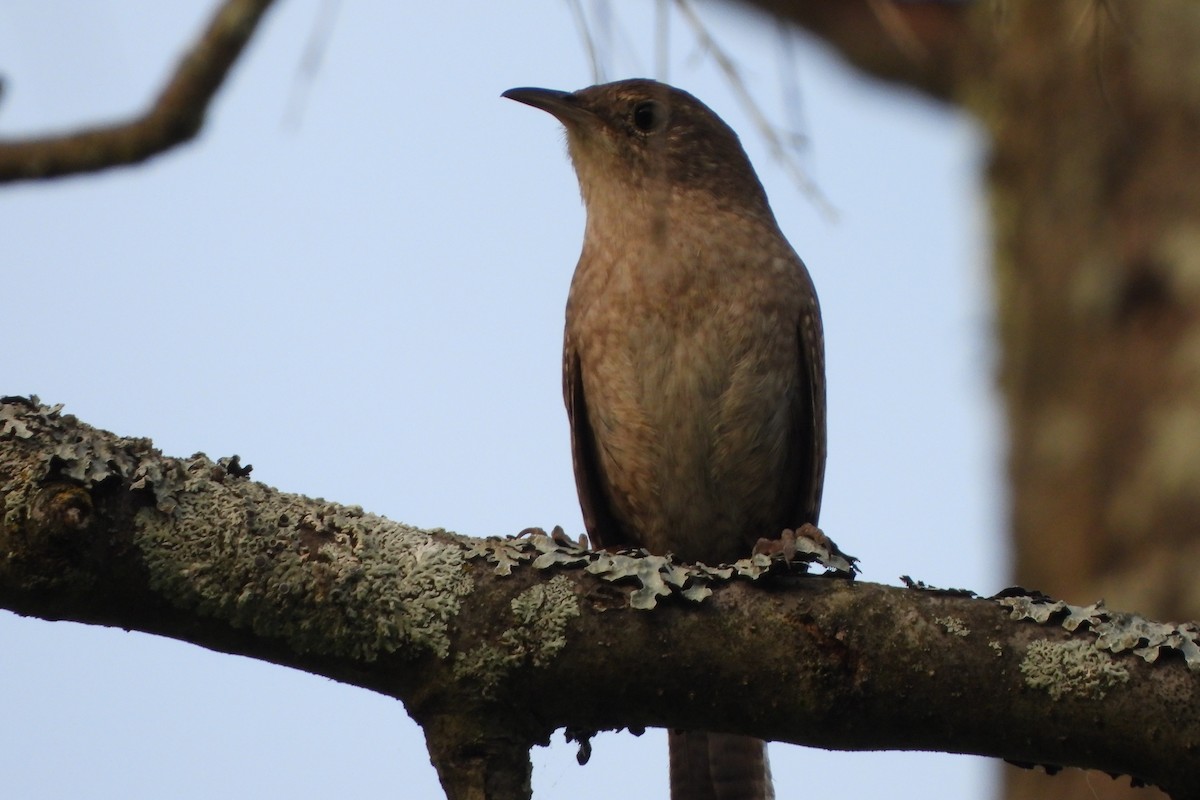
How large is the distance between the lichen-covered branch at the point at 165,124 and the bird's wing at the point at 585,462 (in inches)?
83.2

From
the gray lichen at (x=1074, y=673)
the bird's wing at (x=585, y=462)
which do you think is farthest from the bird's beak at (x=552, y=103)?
the gray lichen at (x=1074, y=673)

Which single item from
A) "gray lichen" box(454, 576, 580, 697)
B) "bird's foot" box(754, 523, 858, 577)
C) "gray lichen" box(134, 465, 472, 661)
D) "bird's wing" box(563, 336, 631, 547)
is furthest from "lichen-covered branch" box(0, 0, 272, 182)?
"bird's wing" box(563, 336, 631, 547)

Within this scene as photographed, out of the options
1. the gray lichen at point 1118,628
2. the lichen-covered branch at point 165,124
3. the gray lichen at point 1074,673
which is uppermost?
the lichen-covered branch at point 165,124

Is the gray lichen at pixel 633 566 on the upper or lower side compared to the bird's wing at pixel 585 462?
lower

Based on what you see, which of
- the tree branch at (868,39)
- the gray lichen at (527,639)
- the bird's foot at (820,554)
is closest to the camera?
the gray lichen at (527,639)

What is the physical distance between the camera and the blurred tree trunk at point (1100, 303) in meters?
4.37

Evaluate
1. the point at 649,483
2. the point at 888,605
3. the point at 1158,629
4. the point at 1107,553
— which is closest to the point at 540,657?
the point at 888,605

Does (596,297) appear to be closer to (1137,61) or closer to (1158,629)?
(1137,61)

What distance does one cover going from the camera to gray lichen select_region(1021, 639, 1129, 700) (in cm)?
281

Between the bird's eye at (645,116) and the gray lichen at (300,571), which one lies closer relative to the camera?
the gray lichen at (300,571)

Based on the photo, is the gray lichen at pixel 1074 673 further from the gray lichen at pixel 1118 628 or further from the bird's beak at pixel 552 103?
the bird's beak at pixel 552 103

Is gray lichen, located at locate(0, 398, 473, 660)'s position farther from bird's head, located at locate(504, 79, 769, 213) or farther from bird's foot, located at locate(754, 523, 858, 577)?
bird's head, located at locate(504, 79, 769, 213)

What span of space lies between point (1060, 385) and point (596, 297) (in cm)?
145

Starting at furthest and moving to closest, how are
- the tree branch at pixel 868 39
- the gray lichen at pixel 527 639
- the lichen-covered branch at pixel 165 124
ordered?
the tree branch at pixel 868 39
the lichen-covered branch at pixel 165 124
the gray lichen at pixel 527 639
